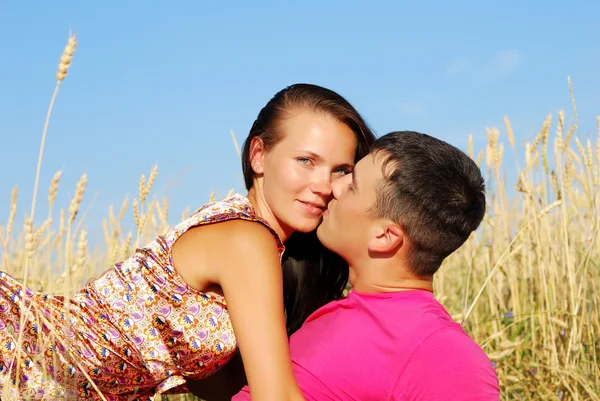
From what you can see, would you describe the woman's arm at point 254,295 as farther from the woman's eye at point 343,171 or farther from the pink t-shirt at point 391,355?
the woman's eye at point 343,171

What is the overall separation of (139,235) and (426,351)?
0.94 meters

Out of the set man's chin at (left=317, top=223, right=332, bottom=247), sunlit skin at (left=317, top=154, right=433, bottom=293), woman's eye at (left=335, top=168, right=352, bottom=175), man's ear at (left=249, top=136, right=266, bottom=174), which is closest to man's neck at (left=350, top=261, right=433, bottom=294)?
sunlit skin at (left=317, top=154, right=433, bottom=293)

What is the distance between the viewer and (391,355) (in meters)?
1.57

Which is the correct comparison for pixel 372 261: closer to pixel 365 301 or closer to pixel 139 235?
pixel 365 301

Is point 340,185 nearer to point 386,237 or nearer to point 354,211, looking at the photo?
point 354,211

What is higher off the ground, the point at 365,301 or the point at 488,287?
the point at 365,301

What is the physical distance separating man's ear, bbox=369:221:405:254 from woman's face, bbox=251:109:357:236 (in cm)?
24

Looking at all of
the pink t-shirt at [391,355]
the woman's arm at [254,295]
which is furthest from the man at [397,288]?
the woman's arm at [254,295]

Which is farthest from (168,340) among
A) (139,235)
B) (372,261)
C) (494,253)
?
(494,253)

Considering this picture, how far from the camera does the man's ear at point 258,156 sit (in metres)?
2.14

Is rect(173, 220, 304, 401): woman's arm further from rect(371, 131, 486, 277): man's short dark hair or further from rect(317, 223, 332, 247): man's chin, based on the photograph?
rect(371, 131, 486, 277): man's short dark hair

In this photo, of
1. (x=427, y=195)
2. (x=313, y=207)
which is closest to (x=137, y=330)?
(x=313, y=207)

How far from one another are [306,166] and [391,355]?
0.61m

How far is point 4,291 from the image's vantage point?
6.59ft
